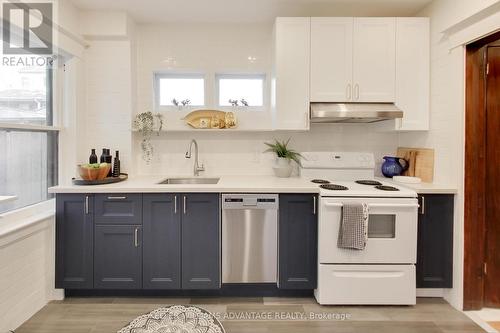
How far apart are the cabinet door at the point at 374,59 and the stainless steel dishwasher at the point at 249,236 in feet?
4.42

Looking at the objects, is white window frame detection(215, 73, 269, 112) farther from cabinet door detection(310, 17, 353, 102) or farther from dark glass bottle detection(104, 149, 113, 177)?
dark glass bottle detection(104, 149, 113, 177)

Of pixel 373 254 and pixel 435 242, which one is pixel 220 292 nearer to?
pixel 373 254

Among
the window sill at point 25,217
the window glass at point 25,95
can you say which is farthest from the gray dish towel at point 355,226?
the window glass at point 25,95

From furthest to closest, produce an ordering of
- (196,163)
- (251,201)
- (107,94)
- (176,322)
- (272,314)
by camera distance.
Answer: (196,163) < (107,94) < (251,201) < (272,314) < (176,322)

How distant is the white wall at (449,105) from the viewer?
2590mm

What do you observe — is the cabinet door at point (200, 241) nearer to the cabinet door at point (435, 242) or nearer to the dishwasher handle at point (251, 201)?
the dishwasher handle at point (251, 201)

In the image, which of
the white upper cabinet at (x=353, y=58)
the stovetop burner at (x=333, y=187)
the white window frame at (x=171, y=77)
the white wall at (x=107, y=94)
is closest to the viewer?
the stovetop burner at (x=333, y=187)

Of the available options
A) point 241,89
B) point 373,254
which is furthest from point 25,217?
point 373,254

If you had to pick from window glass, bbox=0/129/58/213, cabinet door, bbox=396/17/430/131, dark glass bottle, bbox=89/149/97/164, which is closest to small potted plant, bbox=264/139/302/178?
cabinet door, bbox=396/17/430/131

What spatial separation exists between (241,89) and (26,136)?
2.00 m

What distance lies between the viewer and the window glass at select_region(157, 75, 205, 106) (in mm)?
3535

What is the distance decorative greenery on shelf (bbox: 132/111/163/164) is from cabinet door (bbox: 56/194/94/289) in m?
0.93

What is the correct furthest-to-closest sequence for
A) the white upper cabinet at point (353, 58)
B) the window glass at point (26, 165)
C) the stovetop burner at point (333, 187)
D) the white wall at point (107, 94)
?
1. the white wall at point (107, 94)
2. the white upper cabinet at point (353, 58)
3. the stovetop burner at point (333, 187)
4. the window glass at point (26, 165)

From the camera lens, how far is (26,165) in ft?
8.44
